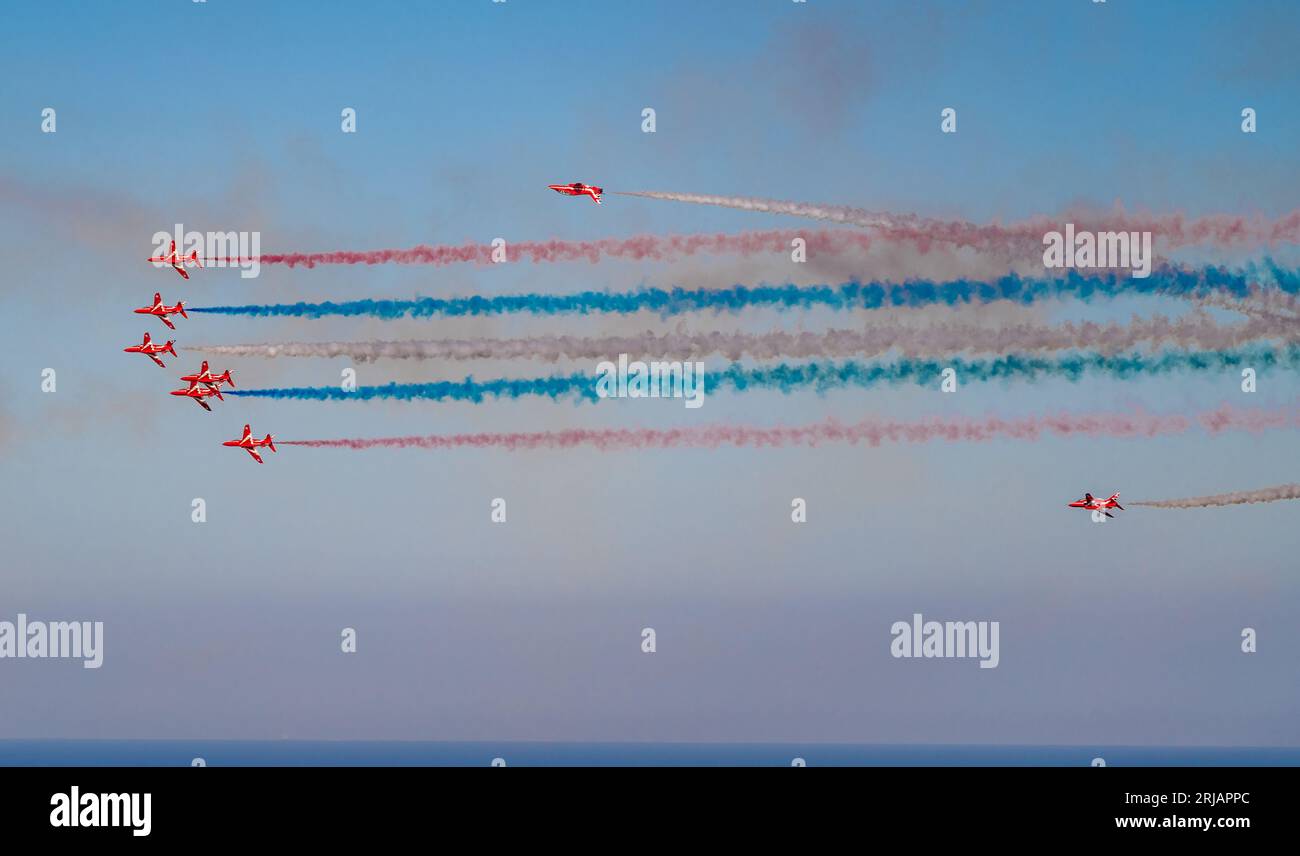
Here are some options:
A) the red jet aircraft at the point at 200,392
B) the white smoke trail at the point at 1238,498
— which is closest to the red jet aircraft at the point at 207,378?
the red jet aircraft at the point at 200,392

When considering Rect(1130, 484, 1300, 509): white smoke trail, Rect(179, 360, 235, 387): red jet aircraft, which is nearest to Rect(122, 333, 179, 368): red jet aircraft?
Rect(179, 360, 235, 387): red jet aircraft

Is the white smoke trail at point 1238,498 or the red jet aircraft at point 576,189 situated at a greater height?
the red jet aircraft at point 576,189

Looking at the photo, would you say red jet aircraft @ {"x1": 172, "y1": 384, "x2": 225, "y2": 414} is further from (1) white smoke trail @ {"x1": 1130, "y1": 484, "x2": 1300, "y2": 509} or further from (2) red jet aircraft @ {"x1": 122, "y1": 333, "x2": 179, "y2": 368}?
(1) white smoke trail @ {"x1": 1130, "y1": 484, "x2": 1300, "y2": 509}

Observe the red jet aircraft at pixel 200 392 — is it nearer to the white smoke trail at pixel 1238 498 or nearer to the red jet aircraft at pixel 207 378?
the red jet aircraft at pixel 207 378

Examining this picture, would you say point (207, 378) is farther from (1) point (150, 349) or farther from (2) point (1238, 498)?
(2) point (1238, 498)

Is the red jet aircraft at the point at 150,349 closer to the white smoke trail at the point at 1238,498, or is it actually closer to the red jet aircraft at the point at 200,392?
the red jet aircraft at the point at 200,392

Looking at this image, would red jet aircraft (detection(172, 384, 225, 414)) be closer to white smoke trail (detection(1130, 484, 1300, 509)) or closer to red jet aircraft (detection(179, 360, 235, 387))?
red jet aircraft (detection(179, 360, 235, 387))

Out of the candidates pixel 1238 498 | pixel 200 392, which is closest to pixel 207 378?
pixel 200 392

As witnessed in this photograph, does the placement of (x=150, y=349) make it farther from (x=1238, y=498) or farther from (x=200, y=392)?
(x=1238, y=498)

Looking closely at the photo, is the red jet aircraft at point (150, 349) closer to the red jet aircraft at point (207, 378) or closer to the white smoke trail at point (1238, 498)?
the red jet aircraft at point (207, 378)

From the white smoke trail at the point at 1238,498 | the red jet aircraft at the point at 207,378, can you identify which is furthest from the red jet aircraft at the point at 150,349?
the white smoke trail at the point at 1238,498

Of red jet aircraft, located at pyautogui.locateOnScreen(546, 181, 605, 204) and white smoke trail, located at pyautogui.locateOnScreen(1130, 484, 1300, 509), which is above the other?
red jet aircraft, located at pyautogui.locateOnScreen(546, 181, 605, 204)
